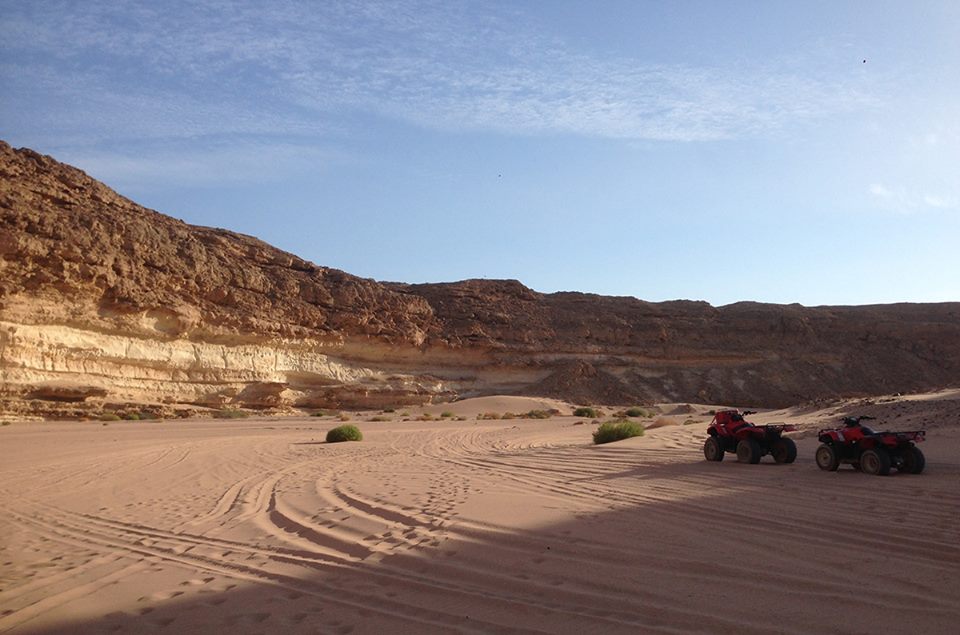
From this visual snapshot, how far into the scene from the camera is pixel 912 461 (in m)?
10.1

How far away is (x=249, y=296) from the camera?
4216cm

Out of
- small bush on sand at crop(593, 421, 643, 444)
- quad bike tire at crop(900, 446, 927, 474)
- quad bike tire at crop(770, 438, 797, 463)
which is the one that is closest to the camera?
quad bike tire at crop(900, 446, 927, 474)

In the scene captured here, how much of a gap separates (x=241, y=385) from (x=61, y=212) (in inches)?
486

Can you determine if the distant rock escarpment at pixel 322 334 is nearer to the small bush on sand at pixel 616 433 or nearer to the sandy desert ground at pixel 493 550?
the sandy desert ground at pixel 493 550

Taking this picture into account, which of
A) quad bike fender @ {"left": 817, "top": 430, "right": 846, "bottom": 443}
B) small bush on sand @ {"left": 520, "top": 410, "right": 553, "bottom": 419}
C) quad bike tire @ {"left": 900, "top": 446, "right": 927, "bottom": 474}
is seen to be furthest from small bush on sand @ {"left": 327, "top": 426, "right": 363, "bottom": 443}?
small bush on sand @ {"left": 520, "top": 410, "right": 553, "bottom": 419}

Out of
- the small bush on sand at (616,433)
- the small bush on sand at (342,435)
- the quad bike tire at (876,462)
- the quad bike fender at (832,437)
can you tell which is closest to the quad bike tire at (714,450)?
the quad bike fender at (832,437)

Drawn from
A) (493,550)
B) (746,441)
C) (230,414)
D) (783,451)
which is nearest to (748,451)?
(746,441)

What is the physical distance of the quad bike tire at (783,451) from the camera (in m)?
12.1

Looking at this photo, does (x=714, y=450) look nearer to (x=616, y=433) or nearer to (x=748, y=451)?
(x=748, y=451)

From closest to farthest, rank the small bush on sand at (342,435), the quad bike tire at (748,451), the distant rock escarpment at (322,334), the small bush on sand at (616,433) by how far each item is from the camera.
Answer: the quad bike tire at (748,451), the small bush on sand at (616,433), the small bush on sand at (342,435), the distant rock escarpment at (322,334)

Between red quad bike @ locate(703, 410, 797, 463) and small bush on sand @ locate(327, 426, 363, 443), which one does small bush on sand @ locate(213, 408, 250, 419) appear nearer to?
small bush on sand @ locate(327, 426, 363, 443)

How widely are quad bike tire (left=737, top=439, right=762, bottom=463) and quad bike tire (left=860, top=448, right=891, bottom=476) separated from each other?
2018 mm

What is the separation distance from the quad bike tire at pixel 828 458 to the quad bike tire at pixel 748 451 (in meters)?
1.29

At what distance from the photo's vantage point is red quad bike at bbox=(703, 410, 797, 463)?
40.3 feet
